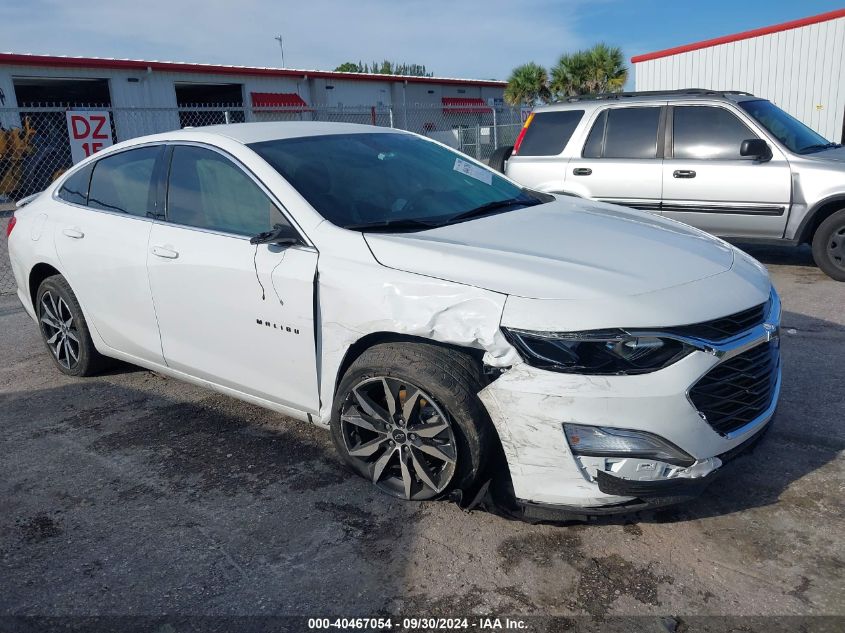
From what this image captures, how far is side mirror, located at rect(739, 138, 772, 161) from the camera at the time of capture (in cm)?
695

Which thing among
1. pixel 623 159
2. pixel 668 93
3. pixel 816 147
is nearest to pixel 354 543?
pixel 623 159

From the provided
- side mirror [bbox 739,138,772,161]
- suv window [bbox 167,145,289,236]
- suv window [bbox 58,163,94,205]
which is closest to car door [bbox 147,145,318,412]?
suv window [bbox 167,145,289,236]

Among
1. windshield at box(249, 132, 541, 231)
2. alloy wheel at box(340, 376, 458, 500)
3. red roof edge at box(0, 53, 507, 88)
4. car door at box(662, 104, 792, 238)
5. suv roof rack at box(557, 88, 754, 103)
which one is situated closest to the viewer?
alloy wheel at box(340, 376, 458, 500)

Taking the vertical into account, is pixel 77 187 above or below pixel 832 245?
above

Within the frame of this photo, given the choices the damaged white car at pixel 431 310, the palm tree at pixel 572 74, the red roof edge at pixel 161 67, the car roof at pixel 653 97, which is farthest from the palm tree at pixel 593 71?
the damaged white car at pixel 431 310

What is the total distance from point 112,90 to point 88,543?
81.1ft

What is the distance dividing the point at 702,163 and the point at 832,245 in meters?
1.44

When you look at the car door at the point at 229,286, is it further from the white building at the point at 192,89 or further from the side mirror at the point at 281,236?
the white building at the point at 192,89

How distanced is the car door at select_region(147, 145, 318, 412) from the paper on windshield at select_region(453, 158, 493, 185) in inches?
51.7

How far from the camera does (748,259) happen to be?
3533 millimetres

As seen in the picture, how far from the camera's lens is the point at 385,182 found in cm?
390

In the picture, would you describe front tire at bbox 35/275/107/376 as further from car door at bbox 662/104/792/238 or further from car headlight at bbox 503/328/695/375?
car door at bbox 662/104/792/238

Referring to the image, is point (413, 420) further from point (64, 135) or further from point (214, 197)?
point (64, 135)

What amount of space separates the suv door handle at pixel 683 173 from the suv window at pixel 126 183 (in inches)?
205
